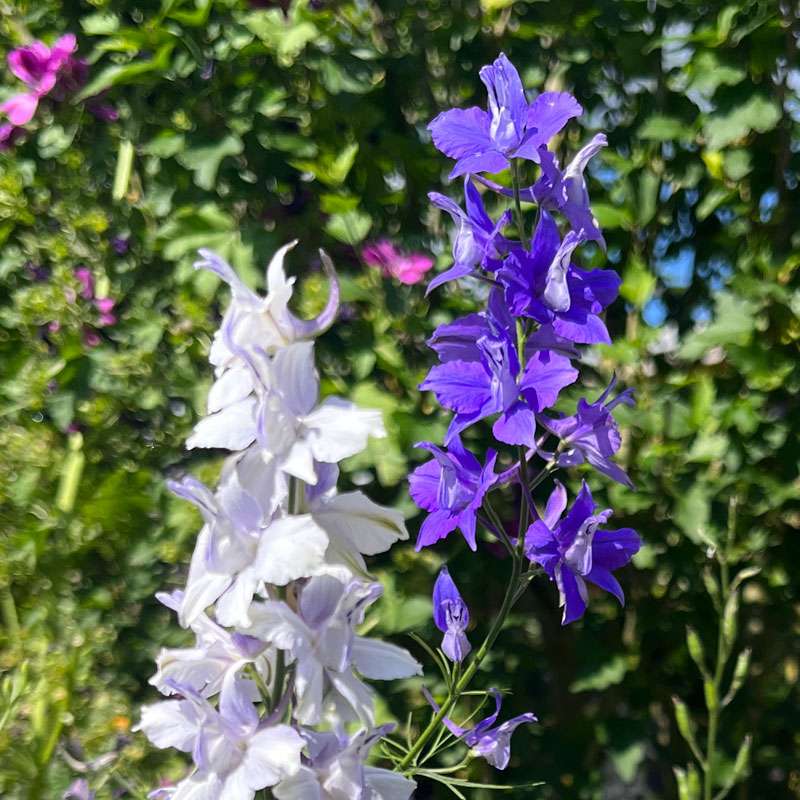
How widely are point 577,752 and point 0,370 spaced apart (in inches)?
57.1

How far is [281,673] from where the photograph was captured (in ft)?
2.45

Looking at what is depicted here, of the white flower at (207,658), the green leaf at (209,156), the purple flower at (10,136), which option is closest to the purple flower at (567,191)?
the white flower at (207,658)

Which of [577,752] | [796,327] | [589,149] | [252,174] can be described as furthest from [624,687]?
[589,149]

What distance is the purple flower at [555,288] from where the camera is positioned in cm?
89

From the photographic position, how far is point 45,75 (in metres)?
2.22

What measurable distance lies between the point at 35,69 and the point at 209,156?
18.3 inches

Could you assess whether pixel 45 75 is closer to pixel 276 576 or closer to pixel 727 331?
pixel 727 331

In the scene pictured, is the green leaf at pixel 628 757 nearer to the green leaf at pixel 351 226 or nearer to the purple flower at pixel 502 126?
the green leaf at pixel 351 226

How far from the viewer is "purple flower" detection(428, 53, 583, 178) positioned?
3.03 ft

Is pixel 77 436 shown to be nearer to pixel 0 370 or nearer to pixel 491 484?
pixel 0 370

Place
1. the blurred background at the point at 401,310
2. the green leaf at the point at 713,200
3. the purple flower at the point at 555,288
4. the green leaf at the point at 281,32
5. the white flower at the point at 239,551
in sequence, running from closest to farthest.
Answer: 1. the white flower at the point at 239,551
2. the purple flower at the point at 555,288
3. the green leaf at the point at 281,32
4. the blurred background at the point at 401,310
5. the green leaf at the point at 713,200

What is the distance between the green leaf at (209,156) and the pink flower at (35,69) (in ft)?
1.21

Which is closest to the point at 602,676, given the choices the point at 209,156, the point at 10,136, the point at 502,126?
the point at 209,156

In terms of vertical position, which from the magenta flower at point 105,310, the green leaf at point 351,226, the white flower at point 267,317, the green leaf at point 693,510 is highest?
the white flower at point 267,317
